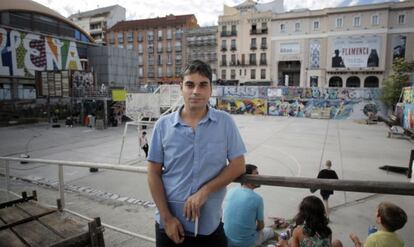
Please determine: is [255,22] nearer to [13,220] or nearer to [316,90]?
[316,90]

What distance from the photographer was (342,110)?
3069 centimetres

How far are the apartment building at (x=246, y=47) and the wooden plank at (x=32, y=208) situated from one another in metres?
48.7

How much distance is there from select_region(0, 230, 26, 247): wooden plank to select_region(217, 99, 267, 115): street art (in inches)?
1282

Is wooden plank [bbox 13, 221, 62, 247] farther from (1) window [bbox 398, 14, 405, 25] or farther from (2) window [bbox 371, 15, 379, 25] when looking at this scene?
(1) window [bbox 398, 14, 405, 25]

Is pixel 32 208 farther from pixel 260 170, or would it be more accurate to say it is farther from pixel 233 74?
pixel 233 74

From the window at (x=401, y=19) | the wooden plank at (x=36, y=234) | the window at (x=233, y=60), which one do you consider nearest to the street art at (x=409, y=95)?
the wooden plank at (x=36, y=234)

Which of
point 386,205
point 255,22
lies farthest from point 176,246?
point 255,22

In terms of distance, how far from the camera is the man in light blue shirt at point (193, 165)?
1.88 metres

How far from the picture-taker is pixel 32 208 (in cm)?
344

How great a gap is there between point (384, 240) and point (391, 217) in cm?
22

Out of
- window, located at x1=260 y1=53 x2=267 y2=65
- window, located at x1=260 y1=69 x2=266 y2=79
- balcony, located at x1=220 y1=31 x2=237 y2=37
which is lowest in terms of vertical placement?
window, located at x1=260 y1=69 x2=266 y2=79

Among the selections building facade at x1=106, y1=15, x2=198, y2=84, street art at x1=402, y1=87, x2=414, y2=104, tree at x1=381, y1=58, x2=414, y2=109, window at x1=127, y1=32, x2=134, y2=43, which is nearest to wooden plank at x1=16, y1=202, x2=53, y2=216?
street art at x1=402, y1=87, x2=414, y2=104

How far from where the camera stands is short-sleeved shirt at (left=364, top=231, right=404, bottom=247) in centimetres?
253

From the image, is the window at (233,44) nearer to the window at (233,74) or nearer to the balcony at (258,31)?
the balcony at (258,31)
